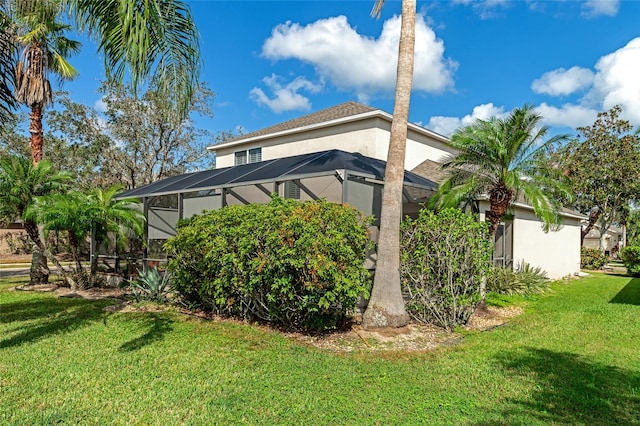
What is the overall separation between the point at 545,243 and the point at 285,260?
15877mm

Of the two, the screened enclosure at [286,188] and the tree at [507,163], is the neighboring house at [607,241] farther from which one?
the screened enclosure at [286,188]

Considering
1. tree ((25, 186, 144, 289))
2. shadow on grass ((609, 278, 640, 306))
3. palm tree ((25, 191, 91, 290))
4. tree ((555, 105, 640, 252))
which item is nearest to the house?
tree ((25, 186, 144, 289))

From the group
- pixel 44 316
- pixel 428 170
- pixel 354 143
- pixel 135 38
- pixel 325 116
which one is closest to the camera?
pixel 135 38

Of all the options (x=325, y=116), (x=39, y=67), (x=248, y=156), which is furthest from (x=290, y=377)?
(x=248, y=156)

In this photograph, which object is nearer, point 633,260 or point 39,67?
point 39,67

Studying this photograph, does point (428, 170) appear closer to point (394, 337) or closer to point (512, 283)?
point (512, 283)

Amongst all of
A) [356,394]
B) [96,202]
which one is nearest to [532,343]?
[356,394]

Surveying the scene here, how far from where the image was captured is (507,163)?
10039 mm

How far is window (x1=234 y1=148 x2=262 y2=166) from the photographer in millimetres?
19506

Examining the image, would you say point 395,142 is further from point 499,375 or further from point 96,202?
point 96,202

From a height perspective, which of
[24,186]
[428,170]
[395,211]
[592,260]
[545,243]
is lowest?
[592,260]

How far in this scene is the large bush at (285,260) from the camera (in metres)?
7.05

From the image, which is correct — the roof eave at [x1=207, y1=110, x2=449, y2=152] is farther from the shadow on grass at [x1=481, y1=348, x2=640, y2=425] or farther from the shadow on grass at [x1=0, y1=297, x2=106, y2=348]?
the shadow on grass at [x1=0, y1=297, x2=106, y2=348]

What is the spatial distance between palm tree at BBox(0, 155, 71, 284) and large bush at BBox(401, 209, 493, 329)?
11469mm
